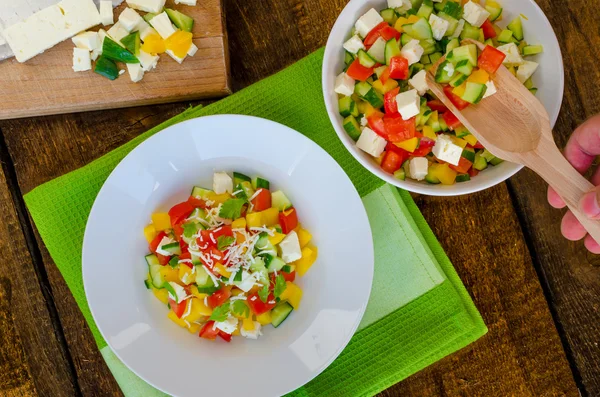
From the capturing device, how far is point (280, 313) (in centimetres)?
129

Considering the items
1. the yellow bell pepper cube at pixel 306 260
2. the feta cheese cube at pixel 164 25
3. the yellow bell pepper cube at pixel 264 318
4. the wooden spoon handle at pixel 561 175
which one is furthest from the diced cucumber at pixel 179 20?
the wooden spoon handle at pixel 561 175

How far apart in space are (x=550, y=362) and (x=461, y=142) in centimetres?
67

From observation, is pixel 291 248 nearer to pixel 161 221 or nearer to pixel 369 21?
pixel 161 221

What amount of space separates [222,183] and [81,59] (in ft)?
1.53

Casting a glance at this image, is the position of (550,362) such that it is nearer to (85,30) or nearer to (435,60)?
(435,60)

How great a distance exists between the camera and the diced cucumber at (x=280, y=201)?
1322 millimetres

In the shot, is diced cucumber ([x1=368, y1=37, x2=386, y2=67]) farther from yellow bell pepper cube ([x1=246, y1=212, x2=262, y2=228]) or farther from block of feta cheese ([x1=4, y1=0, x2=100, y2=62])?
block of feta cheese ([x1=4, y1=0, x2=100, y2=62])

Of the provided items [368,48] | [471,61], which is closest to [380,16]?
[368,48]

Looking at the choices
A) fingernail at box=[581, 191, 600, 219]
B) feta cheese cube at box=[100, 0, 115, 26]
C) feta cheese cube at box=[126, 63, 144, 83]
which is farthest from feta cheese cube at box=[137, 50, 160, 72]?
fingernail at box=[581, 191, 600, 219]

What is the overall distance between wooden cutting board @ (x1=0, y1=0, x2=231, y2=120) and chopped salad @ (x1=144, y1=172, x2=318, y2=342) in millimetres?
261

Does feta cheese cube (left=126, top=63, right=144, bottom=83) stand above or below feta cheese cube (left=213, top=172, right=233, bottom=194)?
above

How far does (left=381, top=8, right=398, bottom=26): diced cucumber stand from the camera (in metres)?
1.26

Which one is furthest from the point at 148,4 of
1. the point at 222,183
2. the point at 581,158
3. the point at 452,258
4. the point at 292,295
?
the point at 581,158

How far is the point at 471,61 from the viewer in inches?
45.6
